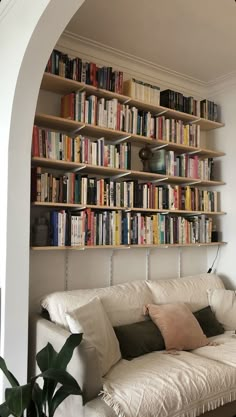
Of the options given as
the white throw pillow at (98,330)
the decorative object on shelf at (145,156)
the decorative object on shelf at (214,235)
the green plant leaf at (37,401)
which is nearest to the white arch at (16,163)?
the white throw pillow at (98,330)

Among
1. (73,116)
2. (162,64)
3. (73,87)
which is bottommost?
(73,116)

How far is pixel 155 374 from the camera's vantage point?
209cm

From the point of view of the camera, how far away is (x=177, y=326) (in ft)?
8.57

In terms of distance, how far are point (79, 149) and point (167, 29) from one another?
1164 millimetres

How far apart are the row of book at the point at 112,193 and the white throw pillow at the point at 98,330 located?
80cm

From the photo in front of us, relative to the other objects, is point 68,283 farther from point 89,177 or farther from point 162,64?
point 162,64

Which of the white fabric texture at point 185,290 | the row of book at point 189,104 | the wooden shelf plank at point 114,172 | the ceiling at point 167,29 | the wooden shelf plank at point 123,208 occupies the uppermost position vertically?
the ceiling at point 167,29

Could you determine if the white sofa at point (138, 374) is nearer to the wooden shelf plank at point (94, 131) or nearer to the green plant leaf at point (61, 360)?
the green plant leaf at point (61, 360)

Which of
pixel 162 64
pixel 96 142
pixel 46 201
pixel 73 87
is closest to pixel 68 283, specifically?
pixel 46 201

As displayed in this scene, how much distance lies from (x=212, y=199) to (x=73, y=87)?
1776 mm

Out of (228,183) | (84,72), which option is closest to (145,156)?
(84,72)

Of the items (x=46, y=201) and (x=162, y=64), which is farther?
(x=162, y=64)

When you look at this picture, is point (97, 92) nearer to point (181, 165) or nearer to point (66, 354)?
point (181, 165)

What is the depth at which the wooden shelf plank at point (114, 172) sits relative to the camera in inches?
103
